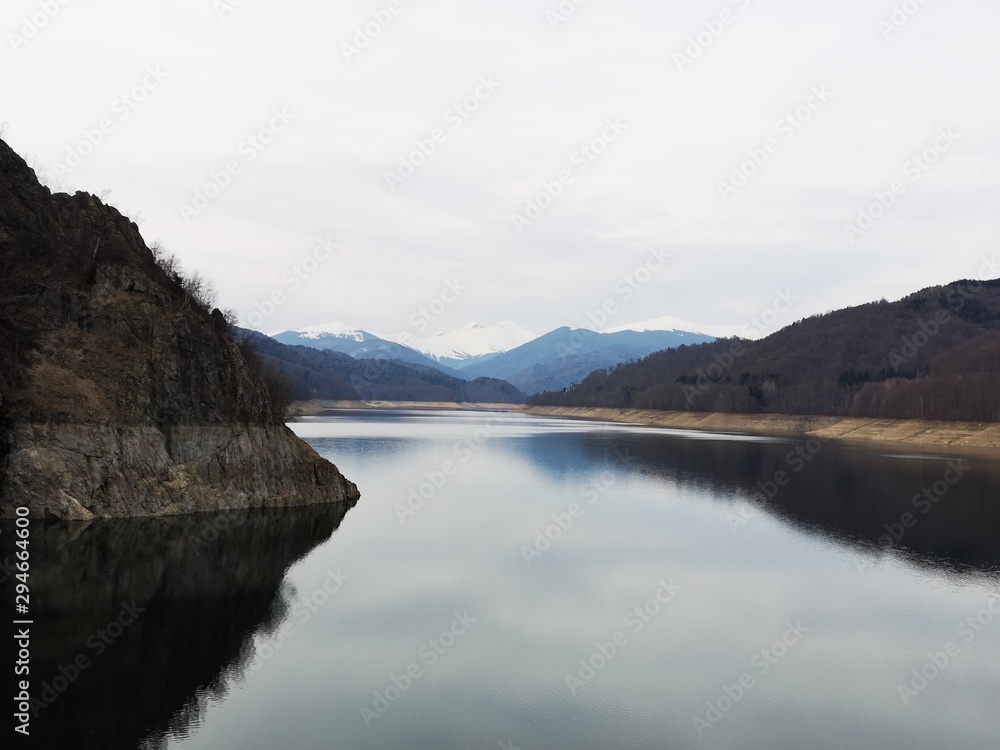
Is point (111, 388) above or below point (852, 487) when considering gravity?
above

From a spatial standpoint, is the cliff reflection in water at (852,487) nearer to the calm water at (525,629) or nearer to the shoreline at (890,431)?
the calm water at (525,629)

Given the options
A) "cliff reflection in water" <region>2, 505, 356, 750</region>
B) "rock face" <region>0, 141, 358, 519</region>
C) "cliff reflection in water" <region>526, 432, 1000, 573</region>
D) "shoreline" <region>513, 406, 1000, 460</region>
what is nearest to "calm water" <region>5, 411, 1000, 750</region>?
"cliff reflection in water" <region>2, 505, 356, 750</region>

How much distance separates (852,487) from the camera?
73.9m

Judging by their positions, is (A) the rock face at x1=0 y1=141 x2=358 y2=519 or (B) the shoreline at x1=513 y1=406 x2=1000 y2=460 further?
(B) the shoreline at x1=513 y1=406 x2=1000 y2=460

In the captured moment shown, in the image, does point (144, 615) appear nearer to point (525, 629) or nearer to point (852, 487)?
point (525, 629)

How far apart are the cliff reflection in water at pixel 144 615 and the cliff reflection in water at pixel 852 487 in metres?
34.9

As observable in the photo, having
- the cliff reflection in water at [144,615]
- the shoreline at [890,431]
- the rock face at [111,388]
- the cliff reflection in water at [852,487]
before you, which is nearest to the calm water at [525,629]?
the cliff reflection in water at [144,615]

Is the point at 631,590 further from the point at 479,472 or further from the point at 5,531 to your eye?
the point at 479,472

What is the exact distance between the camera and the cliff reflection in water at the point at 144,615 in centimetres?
1911

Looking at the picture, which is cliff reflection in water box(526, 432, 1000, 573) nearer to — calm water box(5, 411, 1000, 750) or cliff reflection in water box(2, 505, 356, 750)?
calm water box(5, 411, 1000, 750)

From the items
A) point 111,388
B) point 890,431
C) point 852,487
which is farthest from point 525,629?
point 890,431

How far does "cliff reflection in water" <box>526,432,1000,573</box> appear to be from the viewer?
48031 millimetres

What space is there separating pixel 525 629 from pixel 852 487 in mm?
57302

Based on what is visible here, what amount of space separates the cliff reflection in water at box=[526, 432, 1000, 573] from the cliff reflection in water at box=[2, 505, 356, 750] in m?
34.9
